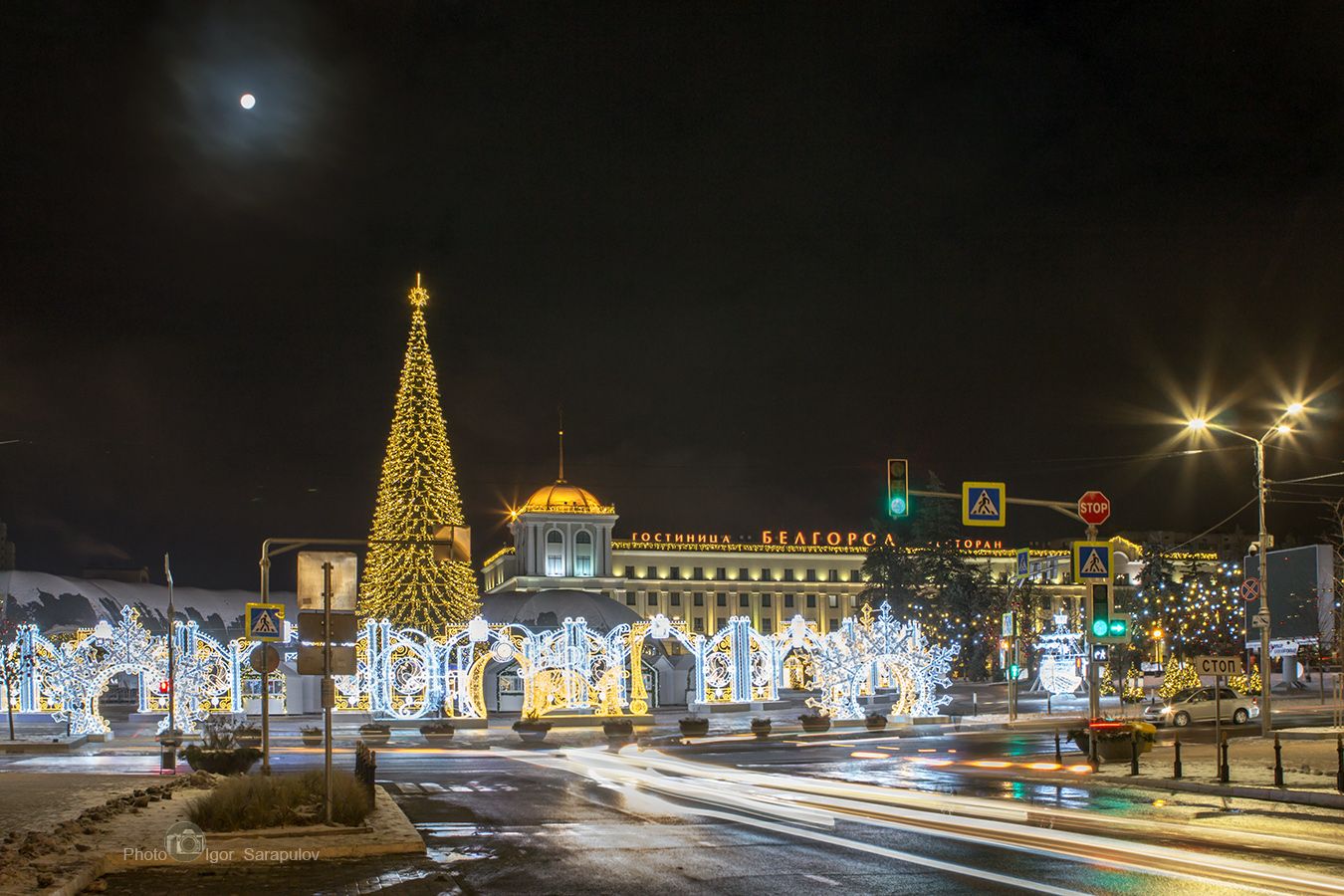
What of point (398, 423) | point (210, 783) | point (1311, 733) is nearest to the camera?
point (210, 783)

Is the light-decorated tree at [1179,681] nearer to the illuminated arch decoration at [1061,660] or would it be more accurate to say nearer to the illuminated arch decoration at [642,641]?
the illuminated arch decoration at [1061,660]

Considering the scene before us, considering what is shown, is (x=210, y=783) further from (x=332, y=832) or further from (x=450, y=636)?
(x=450, y=636)

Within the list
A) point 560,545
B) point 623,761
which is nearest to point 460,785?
point 623,761

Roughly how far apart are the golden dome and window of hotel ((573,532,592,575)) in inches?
120

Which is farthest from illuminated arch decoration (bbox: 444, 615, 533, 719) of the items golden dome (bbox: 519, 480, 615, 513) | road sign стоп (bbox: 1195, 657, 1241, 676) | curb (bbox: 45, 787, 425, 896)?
golden dome (bbox: 519, 480, 615, 513)

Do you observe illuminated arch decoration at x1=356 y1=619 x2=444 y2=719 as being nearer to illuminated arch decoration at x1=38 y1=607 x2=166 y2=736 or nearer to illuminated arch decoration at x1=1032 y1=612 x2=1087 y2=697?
illuminated arch decoration at x1=38 y1=607 x2=166 y2=736

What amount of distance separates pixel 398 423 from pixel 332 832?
57430mm

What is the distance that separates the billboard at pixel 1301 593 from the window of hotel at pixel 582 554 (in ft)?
235

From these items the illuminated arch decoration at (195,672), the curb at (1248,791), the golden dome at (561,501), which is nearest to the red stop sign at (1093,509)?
the curb at (1248,791)

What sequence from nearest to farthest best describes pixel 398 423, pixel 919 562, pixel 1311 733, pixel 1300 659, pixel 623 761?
pixel 623 761, pixel 1311 733, pixel 398 423, pixel 1300 659, pixel 919 562

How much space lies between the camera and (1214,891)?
13508 mm

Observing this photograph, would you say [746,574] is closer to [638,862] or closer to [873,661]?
[873,661]

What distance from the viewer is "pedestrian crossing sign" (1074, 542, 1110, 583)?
30906 millimetres

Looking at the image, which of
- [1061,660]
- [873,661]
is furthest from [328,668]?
[1061,660]
